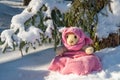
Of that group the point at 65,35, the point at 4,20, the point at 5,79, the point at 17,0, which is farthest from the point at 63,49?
the point at 17,0

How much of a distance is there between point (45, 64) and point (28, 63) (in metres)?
0.22

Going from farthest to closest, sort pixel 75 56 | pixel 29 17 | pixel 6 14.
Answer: pixel 6 14 → pixel 29 17 → pixel 75 56

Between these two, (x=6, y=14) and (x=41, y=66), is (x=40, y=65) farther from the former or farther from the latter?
(x=6, y=14)

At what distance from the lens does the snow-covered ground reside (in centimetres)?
381

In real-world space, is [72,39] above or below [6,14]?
below

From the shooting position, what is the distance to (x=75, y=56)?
13.2ft

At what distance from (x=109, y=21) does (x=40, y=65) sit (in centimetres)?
122

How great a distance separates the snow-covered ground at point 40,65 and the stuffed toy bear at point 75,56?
0.08m

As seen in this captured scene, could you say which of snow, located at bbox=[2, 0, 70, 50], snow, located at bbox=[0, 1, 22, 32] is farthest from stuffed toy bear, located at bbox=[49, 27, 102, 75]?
snow, located at bbox=[0, 1, 22, 32]

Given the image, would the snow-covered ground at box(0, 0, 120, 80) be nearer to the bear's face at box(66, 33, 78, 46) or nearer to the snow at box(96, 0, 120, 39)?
the snow at box(96, 0, 120, 39)

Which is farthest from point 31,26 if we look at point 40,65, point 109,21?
point 109,21

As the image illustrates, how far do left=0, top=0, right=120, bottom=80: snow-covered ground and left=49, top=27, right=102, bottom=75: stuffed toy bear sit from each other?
78 mm

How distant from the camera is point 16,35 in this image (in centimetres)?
417

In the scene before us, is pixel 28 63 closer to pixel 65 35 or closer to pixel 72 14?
pixel 65 35
